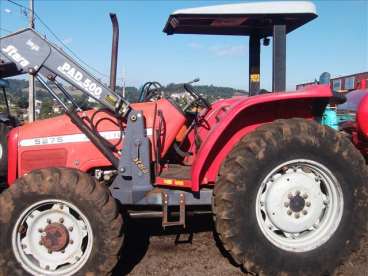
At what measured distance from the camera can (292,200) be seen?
3.42 metres

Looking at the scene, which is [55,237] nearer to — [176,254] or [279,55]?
[176,254]

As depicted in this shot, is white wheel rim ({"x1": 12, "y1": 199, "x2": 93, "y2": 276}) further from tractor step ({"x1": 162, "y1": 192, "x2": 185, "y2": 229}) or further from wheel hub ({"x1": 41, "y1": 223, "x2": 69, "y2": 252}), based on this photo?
tractor step ({"x1": 162, "y1": 192, "x2": 185, "y2": 229})

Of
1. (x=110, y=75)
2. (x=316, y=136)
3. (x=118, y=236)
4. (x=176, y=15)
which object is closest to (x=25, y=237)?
(x=118, y=236)

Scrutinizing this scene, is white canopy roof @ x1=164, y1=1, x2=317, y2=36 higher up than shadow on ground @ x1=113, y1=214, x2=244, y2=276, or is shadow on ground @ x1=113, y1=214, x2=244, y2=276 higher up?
white canopy roof @ x1=164, y1=1, x2=317, y2=36

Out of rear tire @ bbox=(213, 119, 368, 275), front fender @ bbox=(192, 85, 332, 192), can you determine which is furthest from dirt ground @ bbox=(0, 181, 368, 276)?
front fender @ bbox=(192, 85, 332, 192)

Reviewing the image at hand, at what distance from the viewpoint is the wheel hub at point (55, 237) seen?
3320mm

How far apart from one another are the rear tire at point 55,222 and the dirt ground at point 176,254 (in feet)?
1.53

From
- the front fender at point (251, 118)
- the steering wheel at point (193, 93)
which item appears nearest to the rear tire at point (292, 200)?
the front fender at point (251, 118)

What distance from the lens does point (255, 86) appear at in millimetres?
4426

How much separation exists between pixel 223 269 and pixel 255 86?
1855mm

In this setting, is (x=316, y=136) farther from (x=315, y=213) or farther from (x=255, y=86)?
(x=255, y=86)

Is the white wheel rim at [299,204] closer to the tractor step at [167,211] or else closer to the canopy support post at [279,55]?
the tractor step at [167,211]

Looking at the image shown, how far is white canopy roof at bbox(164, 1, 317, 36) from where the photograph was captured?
3.42m

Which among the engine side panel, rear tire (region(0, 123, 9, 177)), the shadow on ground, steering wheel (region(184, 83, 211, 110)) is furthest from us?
rear tire (region(0, 123, 9, 177))
